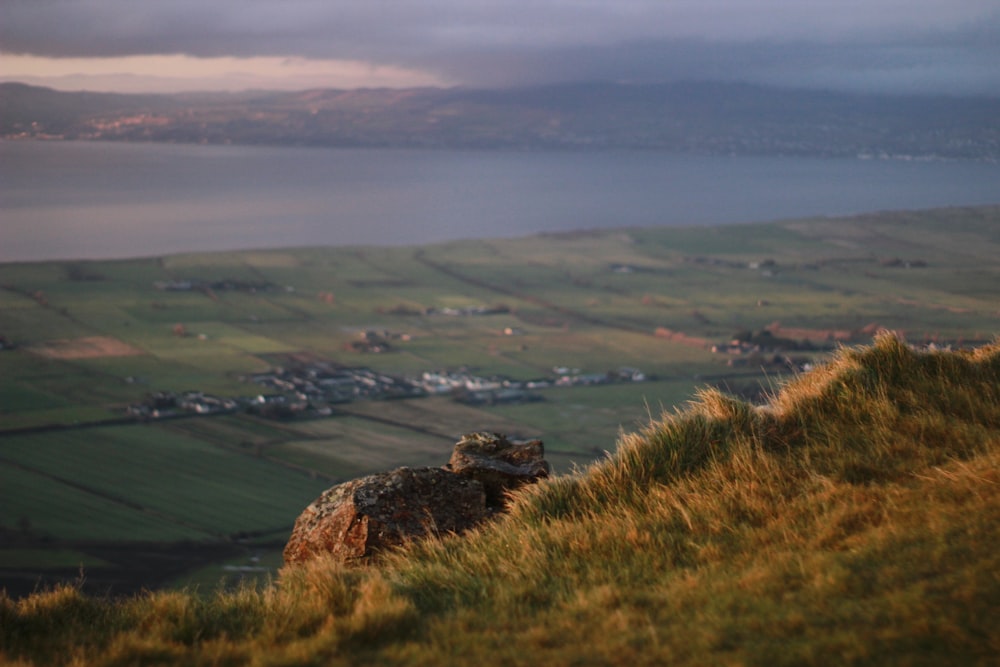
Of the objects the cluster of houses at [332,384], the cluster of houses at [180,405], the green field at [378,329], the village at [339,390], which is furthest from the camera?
the cluster of houses at [332,384]

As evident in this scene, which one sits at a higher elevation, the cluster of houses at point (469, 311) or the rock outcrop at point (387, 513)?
the rock outcrop at point (387, 513)

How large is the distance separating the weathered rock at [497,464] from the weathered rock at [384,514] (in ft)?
1.44

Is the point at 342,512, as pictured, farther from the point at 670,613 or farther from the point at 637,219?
the point at 637,219

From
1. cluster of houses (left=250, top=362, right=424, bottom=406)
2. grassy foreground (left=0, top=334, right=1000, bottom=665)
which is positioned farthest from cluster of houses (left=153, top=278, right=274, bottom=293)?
grassy foreground (left=0, top=334, right=1000, bottom=665)

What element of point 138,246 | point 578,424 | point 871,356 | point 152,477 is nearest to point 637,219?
point 138,246

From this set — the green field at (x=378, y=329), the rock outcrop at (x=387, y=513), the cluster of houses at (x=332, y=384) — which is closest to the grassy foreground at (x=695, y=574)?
the rock outcrop at (x=387, y=513)

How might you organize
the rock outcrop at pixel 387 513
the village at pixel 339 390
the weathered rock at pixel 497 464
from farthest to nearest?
the village at pixel 339 390
the weathered rock at pixel 497 464
the rock outcrop at pixel 387 513

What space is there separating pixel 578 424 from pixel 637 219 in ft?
432

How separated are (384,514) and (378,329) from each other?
277ft

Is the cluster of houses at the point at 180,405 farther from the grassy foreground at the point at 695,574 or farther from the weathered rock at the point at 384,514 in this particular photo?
the grassy foreground at the point at 695,574

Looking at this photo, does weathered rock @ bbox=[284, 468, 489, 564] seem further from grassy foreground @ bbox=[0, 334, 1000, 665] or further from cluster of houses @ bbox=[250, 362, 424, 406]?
cluster of houses @ bbox=[250, 362, 424, 406]

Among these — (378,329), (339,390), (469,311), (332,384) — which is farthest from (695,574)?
(469,311)

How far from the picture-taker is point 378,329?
91.8 m

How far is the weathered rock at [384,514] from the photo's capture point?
8062 mm
